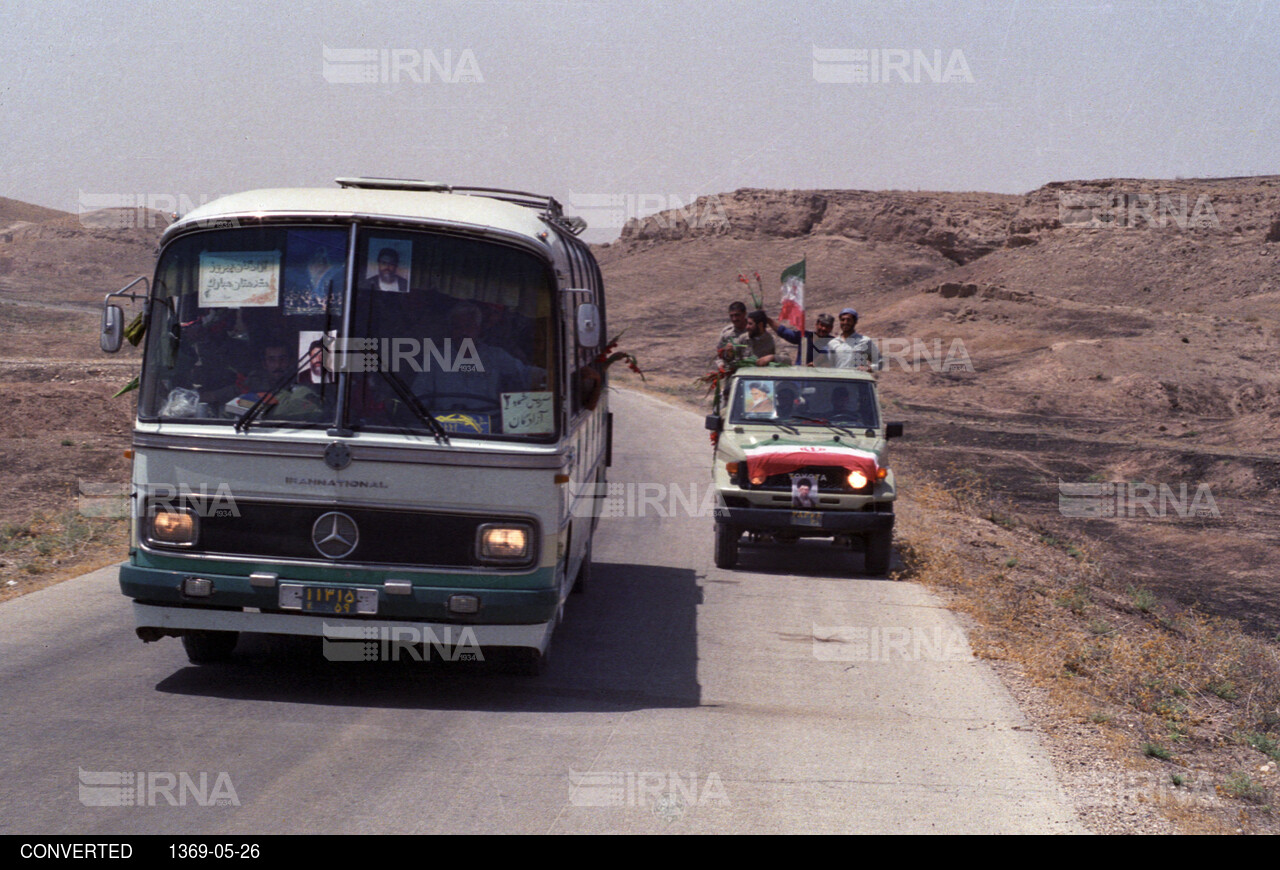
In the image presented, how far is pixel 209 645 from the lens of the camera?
7766 millimetres

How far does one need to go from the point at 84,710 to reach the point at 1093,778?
526cm

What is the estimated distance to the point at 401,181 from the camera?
8281 millimetres

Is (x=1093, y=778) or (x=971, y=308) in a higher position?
(x=971, y=308)

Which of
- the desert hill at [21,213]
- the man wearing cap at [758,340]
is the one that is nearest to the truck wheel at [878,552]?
the man wearing cap at [758,340]

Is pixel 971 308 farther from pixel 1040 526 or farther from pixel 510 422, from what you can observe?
pixel 510 422

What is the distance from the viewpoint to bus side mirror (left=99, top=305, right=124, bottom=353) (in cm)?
713

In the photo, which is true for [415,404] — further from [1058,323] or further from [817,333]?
[1058,323]

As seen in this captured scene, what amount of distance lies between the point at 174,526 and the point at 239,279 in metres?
1.42

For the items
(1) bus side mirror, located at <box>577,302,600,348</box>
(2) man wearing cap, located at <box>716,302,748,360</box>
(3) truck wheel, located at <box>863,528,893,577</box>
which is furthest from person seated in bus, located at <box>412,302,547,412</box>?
(2) man wearing cap, located at <box>716,302,748,360</box>

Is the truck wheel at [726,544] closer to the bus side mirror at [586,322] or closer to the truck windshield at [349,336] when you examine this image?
the bus side mirror at [586,322]

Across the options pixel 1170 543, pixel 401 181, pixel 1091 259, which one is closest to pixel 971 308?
pixel 1091 259

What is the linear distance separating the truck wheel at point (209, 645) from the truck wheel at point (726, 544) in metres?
5.49

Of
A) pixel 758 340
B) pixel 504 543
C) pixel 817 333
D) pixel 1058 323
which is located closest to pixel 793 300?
pixel 817 333

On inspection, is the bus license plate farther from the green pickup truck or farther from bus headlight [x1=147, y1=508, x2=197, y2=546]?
the green pickup truck
